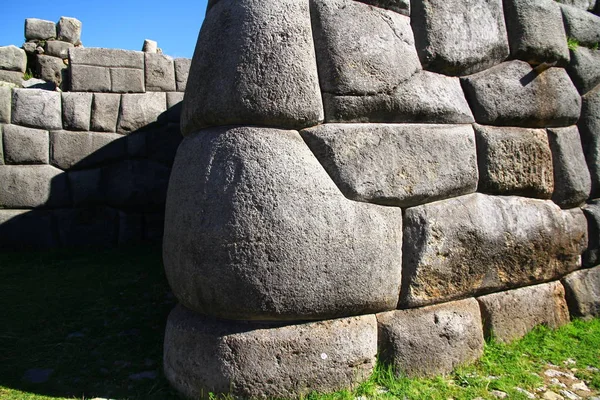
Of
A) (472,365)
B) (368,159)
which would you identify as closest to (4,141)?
(368,159)

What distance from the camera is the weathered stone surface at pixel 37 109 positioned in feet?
13.8

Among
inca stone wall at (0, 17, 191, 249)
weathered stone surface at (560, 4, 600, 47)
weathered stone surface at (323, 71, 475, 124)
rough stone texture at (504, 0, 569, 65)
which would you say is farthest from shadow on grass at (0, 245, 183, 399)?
weathered stone surface at (560, 4, 600, 47)

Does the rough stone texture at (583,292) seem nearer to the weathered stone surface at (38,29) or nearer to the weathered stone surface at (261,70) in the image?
the weathered stone surface at (261,70)

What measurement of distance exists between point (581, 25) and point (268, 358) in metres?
2.94

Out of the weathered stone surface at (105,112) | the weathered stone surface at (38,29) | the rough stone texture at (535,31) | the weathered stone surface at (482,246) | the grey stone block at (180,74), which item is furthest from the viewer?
the weathered stone surface at (38,29)

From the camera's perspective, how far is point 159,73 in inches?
185

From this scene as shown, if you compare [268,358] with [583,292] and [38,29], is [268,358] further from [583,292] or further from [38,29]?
[38,29]

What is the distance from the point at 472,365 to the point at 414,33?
1.72 meters

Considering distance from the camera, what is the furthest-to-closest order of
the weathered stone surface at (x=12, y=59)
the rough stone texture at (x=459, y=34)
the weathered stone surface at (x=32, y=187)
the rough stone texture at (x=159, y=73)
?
1. the weathered stone surface at (x=12, y=59)
2. the rough stone texture at (x=159, y=73)
3. the weathered stone surface at (x=32, y=187)
4. the rough stone texture at (x=459, y=34)

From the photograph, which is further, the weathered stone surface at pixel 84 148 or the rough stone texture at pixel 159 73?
the rough stone texture at pixel 159 73

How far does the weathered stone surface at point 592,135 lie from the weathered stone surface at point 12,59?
20.3 feet

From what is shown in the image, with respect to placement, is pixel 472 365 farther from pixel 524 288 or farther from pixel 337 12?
pixel 337 12

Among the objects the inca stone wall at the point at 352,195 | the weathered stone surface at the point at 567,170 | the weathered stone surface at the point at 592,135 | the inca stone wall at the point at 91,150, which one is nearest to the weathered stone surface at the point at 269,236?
the inca stone wall at the point at 352,195

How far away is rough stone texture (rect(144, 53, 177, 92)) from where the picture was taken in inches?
184
